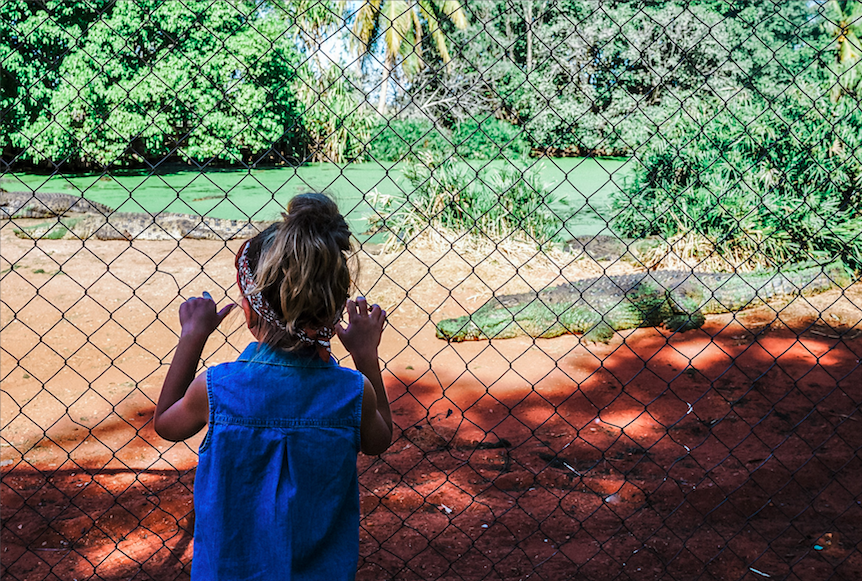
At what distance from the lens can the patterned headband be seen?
45.6 inches

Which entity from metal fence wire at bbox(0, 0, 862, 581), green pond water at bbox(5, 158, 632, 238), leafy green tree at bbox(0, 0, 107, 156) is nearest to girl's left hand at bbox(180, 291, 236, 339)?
metal fence wire at bbox(0, 0, 862, 581)

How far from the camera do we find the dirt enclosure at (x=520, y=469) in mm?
2217

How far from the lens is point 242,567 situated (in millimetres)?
1191

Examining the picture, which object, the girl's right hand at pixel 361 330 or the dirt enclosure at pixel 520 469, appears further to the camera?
the dirt enclosure at pixel 520 469

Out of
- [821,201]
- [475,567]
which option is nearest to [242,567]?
[475,567]

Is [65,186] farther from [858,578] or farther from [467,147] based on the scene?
[858,578]

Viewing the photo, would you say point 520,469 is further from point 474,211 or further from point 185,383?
point 474,211

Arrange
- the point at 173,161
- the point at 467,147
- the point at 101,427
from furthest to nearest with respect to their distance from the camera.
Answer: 1. the point at 467,147
2. the point at 173,161
3. the point at 101,427

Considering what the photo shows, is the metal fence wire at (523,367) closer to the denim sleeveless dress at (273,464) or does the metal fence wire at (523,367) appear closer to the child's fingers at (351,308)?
the child's fingers at (351,308)

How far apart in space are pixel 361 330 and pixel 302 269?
0.23m

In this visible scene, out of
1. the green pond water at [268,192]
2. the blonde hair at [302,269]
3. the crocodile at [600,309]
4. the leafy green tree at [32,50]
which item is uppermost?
the leafy green tree at [32,50]

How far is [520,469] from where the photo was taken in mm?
3016

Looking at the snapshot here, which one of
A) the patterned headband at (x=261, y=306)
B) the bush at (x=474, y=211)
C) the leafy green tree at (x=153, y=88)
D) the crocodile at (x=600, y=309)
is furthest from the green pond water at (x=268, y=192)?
the patterned headband at (x=261, y=306)

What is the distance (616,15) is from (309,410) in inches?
812
